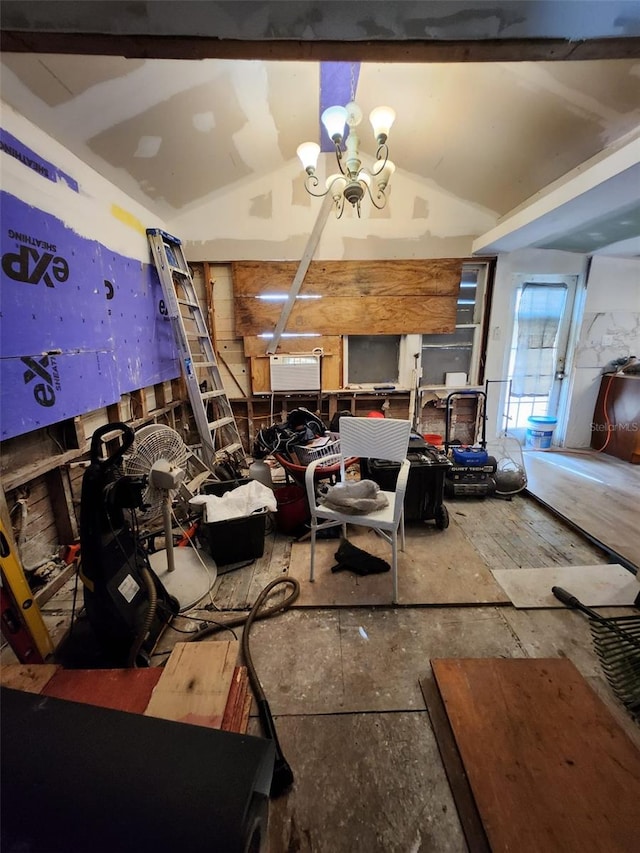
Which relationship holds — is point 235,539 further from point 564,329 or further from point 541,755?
point 564,329

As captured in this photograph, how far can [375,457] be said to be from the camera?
2.16 metres

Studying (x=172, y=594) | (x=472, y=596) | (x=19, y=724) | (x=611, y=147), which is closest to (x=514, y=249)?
(x=611, y=147)

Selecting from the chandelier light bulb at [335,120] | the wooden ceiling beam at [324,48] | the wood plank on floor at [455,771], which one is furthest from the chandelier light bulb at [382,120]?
the wood plank on floor at [455,771]

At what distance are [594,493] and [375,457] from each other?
7.72ft

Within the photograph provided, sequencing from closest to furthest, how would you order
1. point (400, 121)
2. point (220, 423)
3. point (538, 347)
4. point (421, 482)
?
point (421, 482), point (400, 121), point (220, 423), point (538, 347)

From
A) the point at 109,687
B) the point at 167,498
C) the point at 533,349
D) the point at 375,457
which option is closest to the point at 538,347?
the point at 533,349

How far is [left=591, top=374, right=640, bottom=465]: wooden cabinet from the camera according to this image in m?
→ 3.73

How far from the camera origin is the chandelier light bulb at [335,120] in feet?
6.32

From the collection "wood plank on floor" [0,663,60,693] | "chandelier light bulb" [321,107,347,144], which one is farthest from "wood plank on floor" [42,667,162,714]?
"chandelier light bulb" [321,107,347,144]

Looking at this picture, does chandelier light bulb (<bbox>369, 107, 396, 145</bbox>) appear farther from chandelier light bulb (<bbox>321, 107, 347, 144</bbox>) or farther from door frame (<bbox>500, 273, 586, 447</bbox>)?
door frame (<bbox>500, 273, 586, 447</bbox>)

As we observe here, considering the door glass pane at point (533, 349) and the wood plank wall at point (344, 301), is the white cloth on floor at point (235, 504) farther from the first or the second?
the door glass pane at point (533, 349)

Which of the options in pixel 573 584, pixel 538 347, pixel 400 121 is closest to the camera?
pixel 573 584

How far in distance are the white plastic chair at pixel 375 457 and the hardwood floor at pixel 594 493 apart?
4.71 feet

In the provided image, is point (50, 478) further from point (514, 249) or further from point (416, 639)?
point (514, 249)
